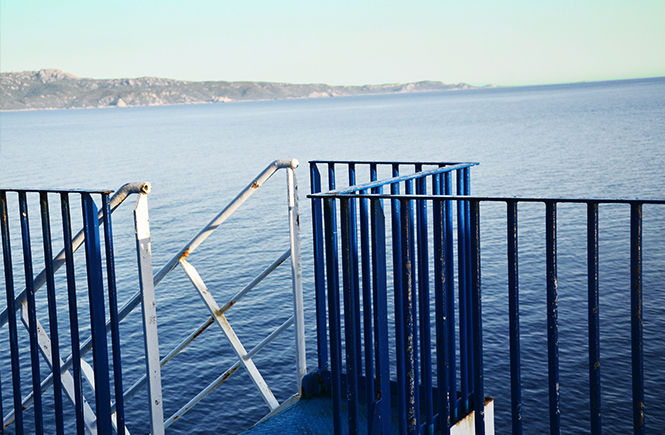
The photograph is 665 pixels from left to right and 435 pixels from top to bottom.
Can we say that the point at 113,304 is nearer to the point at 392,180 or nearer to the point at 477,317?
the point at 392,180

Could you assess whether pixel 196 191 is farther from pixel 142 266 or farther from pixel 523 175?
pixel 142 266

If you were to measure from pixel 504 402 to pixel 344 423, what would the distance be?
34.9 feet

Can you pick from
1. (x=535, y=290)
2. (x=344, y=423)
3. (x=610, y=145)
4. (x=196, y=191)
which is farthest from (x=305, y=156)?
(x=344, y=423)

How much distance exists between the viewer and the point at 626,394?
1463 cm

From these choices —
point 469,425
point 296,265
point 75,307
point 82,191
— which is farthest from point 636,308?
point 75,307

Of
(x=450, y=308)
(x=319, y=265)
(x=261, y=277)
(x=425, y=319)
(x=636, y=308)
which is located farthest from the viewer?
(x=261, y=277)

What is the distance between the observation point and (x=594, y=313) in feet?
10.8

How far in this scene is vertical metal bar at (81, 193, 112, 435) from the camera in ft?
13.1

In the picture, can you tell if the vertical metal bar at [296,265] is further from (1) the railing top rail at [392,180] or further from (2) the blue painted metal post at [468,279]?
(2) the blue painted metal post at [468,279]

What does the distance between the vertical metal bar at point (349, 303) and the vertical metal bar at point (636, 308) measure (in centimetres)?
150

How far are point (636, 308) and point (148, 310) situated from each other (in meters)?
2.74

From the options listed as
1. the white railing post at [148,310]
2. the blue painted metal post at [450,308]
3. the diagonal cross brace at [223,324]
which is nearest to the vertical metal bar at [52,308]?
the white railing post at [148,310]

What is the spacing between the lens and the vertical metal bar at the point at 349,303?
389 centimetres

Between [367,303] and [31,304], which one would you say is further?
[31,304]
